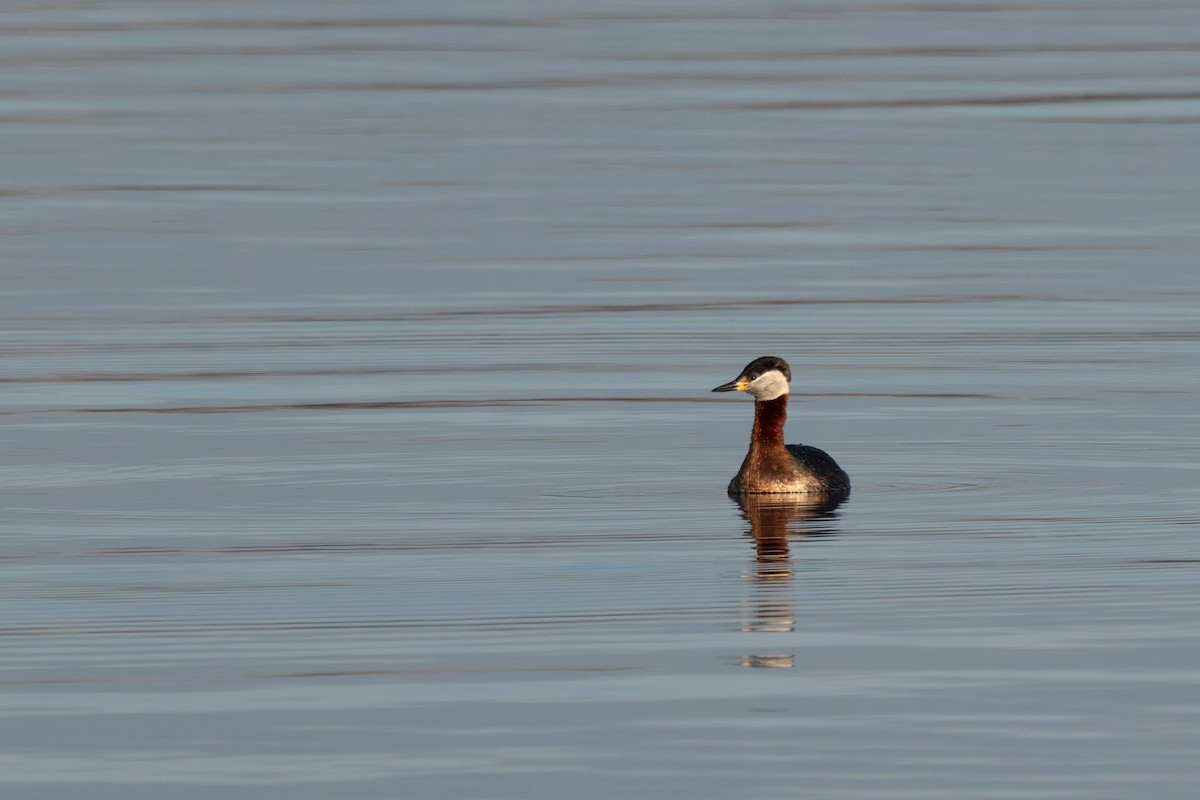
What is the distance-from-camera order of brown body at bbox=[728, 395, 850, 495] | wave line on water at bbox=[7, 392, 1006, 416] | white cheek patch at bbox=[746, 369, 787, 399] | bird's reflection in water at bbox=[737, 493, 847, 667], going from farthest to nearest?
wave line on water at bbox=[7, 392, 1006, 416]
white cheek patch at bbox=[746, 369, 787, 399]
brown body at bbox=[728, 395, 850, 495]
bird's reflection in water at bbox=[737, 493, 847, 667]

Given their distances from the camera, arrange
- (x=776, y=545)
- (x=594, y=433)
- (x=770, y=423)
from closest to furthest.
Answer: (x=776, y=545) → (x=770, y=423) → (x=594, y=433)

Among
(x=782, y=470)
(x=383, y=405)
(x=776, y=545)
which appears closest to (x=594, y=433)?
(x=383, y=405)

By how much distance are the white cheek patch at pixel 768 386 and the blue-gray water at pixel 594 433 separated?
0.61 m

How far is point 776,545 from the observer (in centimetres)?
1548

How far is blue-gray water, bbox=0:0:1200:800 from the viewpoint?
10.9 metres

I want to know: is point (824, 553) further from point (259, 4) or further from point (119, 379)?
point (259, 4)

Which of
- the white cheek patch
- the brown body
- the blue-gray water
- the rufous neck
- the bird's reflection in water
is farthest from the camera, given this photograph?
the white cheek patch

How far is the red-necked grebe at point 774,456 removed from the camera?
17094 mm

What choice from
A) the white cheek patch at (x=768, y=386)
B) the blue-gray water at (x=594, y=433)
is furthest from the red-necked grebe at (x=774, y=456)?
the blue-gray water at (x=594, y=433)

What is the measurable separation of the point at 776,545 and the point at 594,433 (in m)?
3.78

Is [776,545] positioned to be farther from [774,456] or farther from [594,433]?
[594,433]

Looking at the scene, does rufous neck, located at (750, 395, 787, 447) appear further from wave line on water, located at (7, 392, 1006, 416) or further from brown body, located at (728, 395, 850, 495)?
wave line on water, located at (7, 392, 1006, 416)

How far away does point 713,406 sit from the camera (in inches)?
826

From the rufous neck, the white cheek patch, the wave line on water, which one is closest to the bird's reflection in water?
the rufous neck
